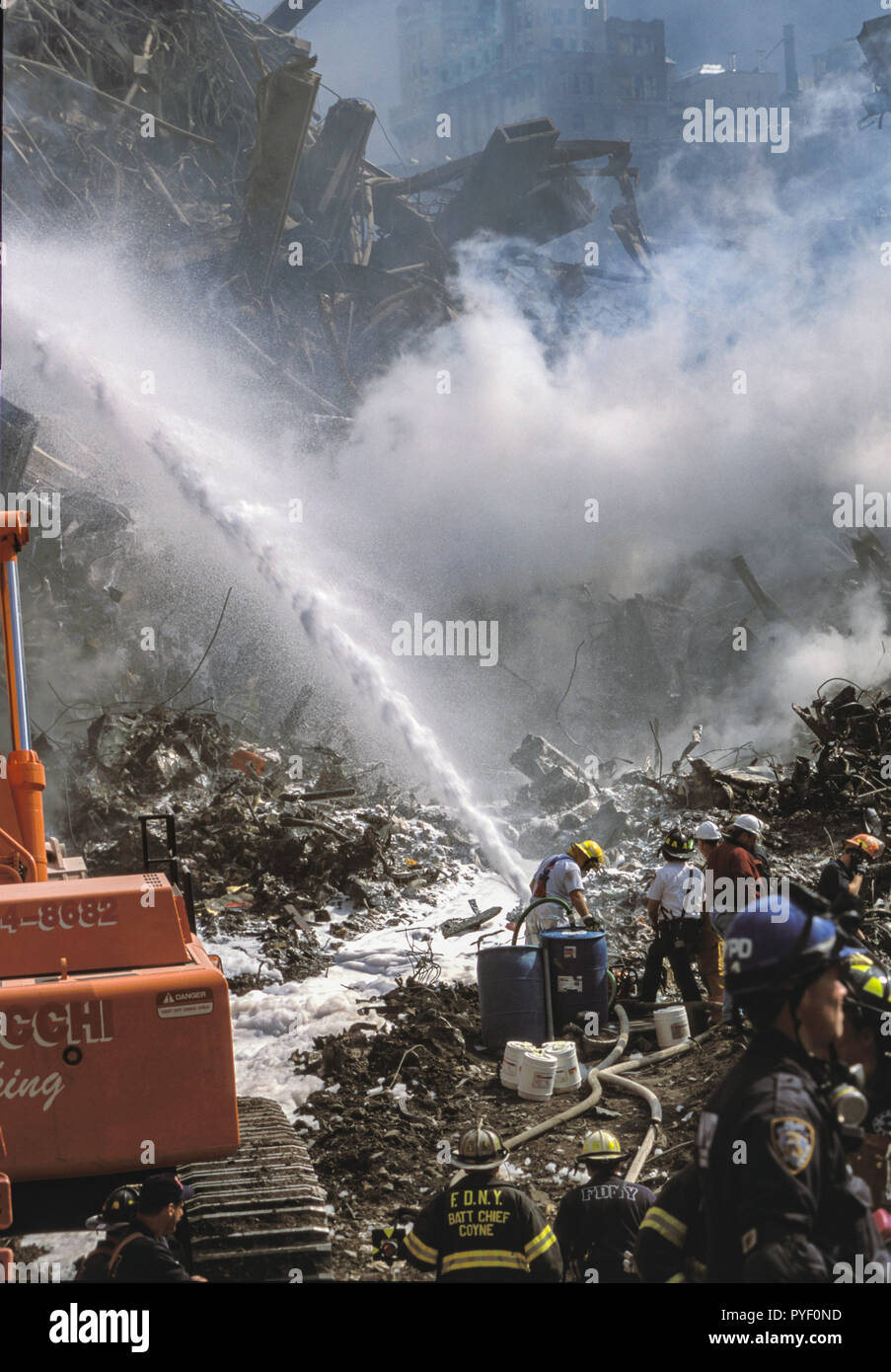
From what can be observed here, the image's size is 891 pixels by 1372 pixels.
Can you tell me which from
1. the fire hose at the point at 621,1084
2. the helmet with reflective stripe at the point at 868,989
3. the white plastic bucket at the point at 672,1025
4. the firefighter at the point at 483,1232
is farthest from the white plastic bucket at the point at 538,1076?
the helmet with reflective stripe at the point at 868,989

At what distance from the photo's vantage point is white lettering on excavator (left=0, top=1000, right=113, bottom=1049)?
406cm

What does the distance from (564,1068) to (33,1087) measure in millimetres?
3899

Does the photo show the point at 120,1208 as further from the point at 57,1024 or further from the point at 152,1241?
the point at 57,1024

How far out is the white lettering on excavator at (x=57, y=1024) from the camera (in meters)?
4.06

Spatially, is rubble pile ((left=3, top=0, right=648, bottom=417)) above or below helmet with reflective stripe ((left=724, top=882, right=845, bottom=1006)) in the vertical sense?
above

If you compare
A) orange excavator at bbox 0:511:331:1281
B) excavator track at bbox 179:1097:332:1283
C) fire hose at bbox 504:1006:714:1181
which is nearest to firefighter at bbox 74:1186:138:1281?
orange excavator at bbox 0:511:331:1281

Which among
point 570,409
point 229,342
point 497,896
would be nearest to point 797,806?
point 497,896

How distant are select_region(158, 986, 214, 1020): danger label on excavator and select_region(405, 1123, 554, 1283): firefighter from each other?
1.04m

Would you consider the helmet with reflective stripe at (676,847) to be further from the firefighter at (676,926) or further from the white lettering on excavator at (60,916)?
the white lettering on excavator at (60,916)

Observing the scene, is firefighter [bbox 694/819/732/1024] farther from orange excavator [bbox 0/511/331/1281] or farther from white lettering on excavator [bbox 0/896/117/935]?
white lettering on excavator [bbox 0/896/117/935]

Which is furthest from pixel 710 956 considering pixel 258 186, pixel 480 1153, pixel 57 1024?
pixel 258 186

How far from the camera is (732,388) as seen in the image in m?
25.1

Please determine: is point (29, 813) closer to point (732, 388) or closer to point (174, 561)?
point (174, 561)

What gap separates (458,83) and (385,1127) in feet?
136
